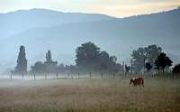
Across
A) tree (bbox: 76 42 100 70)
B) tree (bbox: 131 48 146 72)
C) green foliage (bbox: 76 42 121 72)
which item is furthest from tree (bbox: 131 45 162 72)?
tree (bbox: 76 42 100 70)

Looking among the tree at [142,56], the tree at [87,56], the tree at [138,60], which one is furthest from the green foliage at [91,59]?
the tree at [142,56]

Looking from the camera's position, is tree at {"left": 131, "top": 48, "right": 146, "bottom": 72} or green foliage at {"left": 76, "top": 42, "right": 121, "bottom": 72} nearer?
green foliage at {"left": 76, "top": 42, "right": 121, "bottom": 72}

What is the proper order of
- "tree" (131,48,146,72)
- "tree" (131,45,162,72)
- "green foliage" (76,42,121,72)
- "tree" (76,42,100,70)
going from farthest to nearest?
1. "tree" (131,45,162,72)
2. "tree" (131,48,146,72)
3. "tree" (76,42,100,70)
4. "green foliage" (76,42,121,72)

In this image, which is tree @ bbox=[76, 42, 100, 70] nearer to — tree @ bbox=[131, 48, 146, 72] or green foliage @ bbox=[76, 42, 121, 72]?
green foliage @ bbox=[76, 42, 121, 72]

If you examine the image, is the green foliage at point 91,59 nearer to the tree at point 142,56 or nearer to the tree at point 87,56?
the tree at point 87,56

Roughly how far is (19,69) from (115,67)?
110 feet

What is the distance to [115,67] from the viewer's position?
146125 millimetres

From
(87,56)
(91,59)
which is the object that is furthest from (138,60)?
(87,56)

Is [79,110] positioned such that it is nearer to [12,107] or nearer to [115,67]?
[12,107]

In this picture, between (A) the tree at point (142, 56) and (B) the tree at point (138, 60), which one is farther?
(A) the tree at point (142, 56)

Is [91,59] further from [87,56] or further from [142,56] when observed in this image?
[142,56]

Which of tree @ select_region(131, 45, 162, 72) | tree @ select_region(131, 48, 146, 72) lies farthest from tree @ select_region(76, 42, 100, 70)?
tree @ select_region(131, 45, 162, 72)

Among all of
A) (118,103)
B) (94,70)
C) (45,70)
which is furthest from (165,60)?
(118,103)

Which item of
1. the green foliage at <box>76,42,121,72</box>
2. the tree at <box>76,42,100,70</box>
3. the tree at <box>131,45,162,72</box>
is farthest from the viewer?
the tree at <box>131,45,162,72</box>
